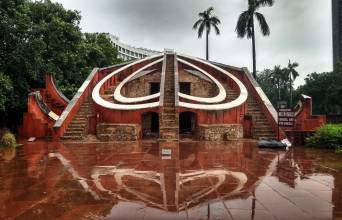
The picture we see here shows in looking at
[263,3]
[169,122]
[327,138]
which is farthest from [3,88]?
[263,3]

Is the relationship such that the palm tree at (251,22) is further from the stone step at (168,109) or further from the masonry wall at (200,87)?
the stone step at (168,109)

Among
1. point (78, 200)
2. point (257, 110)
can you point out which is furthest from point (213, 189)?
point (257, 110)

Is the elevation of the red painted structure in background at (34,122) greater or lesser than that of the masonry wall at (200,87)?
lesser

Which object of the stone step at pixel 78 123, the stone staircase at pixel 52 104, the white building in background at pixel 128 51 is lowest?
the stone step at pixel 78 123

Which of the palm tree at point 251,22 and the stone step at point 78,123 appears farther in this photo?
the palm tree at point 251,22

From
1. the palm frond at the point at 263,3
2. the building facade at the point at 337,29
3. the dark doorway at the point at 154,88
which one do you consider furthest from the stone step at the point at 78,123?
the building facade at the point at 337,29

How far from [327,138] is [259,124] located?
4276 millimetres

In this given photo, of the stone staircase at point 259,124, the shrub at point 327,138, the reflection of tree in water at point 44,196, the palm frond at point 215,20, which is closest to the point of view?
the reflection of tree in water at point 44,196

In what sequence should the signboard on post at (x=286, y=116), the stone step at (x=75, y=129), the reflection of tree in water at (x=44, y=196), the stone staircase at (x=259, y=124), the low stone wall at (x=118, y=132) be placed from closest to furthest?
the reflection of tree in water at (x=44, y=196) → the signboard on post at (x=286, y=116) → the low stone wall at (x=118, y=132) → the stone staircase at (x=259, y=124) → the stone step at (x=75, y=129)

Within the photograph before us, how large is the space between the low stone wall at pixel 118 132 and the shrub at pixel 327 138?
5882mm

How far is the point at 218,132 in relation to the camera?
1396 centimetres

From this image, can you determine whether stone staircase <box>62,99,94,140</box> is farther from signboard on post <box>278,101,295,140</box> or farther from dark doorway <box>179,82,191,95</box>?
signboard on post <box>278,101,295,140</box>

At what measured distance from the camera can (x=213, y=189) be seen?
223 inches

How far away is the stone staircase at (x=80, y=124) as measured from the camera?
46.8 ft
